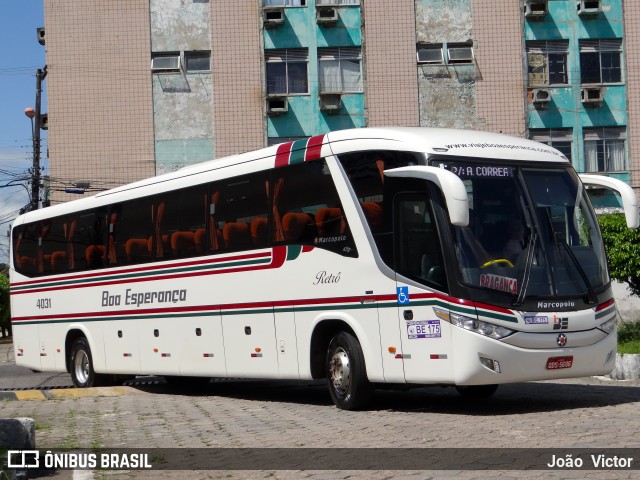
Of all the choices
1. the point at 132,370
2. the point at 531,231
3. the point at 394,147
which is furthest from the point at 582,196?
the point at 132,370

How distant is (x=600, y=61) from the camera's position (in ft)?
125

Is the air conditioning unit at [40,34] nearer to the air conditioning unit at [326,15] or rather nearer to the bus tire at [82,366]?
the air conditioning unit at [326,15]

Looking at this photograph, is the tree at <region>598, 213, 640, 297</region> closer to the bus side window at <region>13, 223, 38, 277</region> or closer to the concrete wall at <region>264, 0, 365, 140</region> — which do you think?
the concrete wall at <region>264, 0, 365, 140</region>

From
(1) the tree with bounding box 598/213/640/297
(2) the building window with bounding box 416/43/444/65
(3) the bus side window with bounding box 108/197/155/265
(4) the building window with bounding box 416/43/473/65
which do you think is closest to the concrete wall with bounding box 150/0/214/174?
(2) the building window with bounding box 416/43/444/65

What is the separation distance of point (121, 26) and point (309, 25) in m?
6.43

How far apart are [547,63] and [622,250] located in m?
13.0

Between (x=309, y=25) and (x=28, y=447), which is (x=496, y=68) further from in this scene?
(x=28, y=447)

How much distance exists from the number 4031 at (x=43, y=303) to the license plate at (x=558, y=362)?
1159 cm

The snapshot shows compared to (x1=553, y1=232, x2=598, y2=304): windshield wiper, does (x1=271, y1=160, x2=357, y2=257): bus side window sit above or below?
above

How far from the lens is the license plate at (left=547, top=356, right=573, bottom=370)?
1199 centimetres

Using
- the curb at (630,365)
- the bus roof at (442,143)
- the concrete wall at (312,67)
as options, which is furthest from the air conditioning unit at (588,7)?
the bus roof at (442,143)

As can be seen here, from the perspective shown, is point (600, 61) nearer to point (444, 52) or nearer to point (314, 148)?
point (444, 52)

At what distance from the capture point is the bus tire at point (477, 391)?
14.3 m

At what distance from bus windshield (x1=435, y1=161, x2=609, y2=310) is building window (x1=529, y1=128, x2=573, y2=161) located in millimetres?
25256
